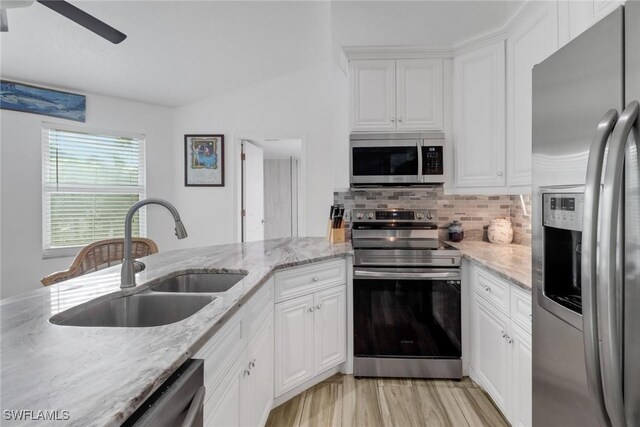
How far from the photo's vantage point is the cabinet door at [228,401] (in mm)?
973

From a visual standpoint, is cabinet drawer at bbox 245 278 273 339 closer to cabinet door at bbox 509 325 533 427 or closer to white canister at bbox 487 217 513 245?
cabinet door at bbox 509 325 533 427

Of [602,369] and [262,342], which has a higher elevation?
[602,369]

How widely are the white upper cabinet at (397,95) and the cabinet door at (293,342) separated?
4.82ft

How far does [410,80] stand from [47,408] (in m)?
2.74

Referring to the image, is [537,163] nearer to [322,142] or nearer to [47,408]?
[47,408]

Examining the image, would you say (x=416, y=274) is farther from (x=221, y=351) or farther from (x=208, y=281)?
(x=221, y=351)

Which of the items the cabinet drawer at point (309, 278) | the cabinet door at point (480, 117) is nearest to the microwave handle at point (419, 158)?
the cabinet door at point (480, 117)

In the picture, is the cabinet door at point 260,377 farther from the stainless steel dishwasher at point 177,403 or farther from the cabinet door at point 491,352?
the cabinet door at point 491,352

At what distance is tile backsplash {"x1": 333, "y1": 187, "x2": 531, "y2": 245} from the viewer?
9.22ft

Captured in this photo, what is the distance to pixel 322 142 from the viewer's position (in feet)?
12.4

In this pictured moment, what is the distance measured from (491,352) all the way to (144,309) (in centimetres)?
187

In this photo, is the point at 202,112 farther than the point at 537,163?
Yes

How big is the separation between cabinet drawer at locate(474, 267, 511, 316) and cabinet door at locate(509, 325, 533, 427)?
148mm

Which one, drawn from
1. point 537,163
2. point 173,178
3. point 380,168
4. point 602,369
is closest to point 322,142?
point 380,168
